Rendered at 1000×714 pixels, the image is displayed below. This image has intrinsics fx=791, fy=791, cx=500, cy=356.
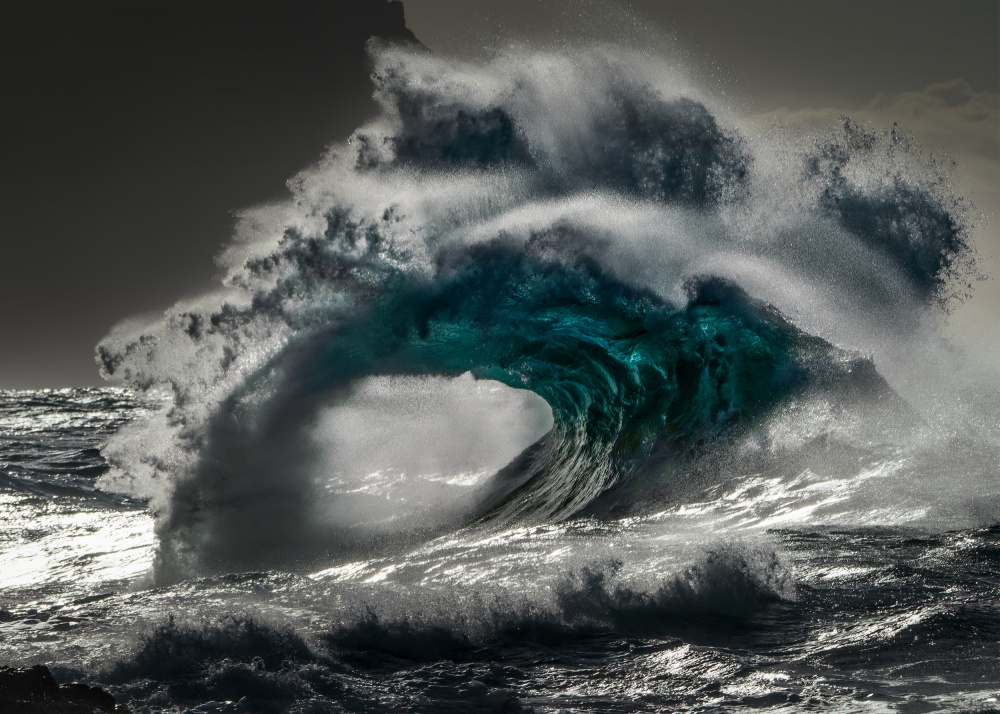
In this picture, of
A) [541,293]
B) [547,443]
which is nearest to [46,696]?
[541,293]

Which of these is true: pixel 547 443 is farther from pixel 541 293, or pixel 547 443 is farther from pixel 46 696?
pixel 46 696

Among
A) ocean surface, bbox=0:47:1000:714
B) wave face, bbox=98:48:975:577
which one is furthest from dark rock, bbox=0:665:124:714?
wave face, bbox=98:48:975:577

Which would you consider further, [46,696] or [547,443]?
[547,443]

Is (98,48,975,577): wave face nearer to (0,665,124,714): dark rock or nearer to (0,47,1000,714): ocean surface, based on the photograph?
(0,47,1000,714): ocean surface

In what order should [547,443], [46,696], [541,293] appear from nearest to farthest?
[46,696] → [541,293] → [547,443]

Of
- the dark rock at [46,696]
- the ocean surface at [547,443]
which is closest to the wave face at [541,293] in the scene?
the ocean surface at [547,443]

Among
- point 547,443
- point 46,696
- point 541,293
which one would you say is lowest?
point 46,696
